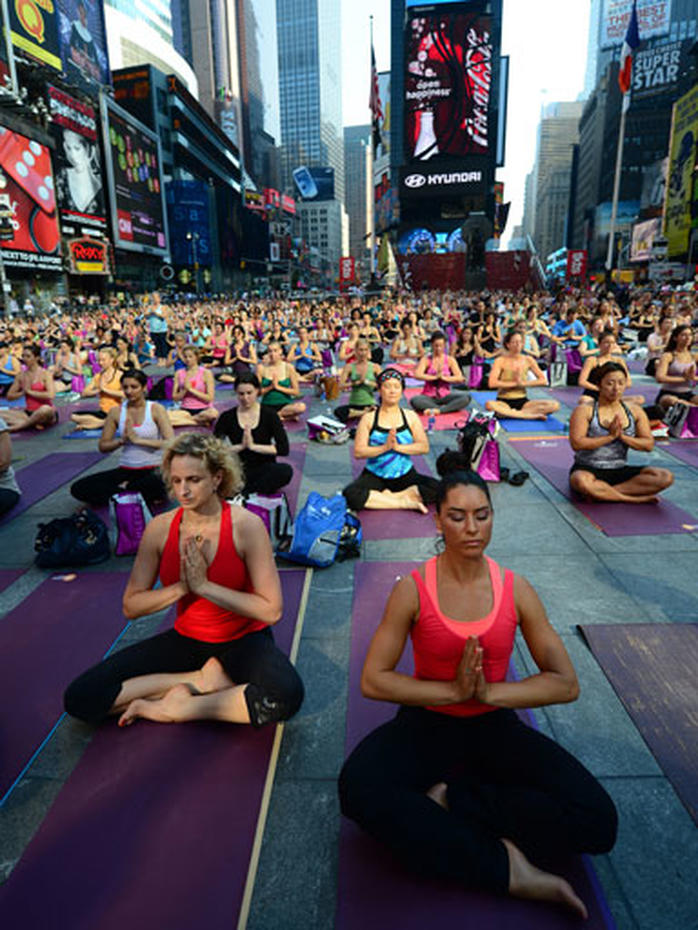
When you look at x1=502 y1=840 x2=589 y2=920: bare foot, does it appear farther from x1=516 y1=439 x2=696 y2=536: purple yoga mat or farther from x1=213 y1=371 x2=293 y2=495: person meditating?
x1=213 y1=371 x2=293 y2=495: person meditating

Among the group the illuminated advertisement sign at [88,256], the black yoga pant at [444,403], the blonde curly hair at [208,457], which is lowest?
the black yoga pant at [444,403]

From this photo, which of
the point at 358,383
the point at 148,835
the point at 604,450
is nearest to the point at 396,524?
the point at 604,450

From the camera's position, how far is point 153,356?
2012 centimetres

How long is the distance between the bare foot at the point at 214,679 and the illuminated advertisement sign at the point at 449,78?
7868cm

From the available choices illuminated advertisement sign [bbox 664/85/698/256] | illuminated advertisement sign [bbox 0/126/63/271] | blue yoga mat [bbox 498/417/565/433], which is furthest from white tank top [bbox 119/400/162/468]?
illuminated advertisement sign [bbox 664/85/698/256]

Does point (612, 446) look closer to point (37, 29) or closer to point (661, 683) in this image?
point (661, 683)

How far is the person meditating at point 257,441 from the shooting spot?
6.07 m

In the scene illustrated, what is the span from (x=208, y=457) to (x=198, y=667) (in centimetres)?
116

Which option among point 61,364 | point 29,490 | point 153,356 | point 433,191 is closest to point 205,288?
point 433,191

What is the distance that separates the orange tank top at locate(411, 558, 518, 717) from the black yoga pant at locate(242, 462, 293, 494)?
392 cm

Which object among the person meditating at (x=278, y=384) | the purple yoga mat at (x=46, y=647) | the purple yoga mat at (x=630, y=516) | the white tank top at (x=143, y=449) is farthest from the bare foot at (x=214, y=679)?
the person meditating at (x=278, y=384)

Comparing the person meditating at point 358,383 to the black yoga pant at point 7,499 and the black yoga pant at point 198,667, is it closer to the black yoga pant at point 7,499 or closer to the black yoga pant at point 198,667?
the black yoga pant at point 7,499

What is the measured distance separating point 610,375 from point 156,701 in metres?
4.85

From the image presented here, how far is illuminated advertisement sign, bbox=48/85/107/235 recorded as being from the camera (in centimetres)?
4688
